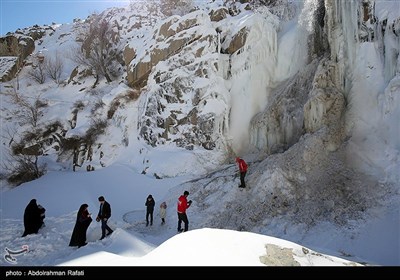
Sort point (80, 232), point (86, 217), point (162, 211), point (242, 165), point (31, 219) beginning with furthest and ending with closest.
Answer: point (242, 165) < point (162, 211) < point (31, 219) < point (86, 217) < point (80, 232)

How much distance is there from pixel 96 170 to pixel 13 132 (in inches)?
344

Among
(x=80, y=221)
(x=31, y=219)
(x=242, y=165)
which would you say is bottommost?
(x=31, y=219)

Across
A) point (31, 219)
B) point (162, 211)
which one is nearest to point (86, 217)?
point (31, 219)

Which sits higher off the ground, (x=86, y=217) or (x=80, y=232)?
(x=86, y=217)

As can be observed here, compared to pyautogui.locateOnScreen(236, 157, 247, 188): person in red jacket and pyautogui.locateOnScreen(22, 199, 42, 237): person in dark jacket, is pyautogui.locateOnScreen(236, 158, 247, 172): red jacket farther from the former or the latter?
pyautogui.locateOnScreen(22, 199, 42, 237): person in dark jacket

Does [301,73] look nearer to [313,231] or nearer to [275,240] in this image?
[313,231]

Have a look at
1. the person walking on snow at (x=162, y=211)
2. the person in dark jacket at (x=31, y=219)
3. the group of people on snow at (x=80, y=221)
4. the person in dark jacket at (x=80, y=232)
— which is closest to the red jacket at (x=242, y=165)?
the person walking on snow at (x=162, y=211)

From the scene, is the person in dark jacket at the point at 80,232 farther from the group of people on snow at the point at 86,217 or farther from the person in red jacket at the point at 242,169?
the person in red jacket at the point at 242,169

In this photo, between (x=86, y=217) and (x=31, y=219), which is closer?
(x=86, y=217)

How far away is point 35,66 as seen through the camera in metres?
30.8

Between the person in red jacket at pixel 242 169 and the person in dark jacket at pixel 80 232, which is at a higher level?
the person in red jacket at pixel 242 169

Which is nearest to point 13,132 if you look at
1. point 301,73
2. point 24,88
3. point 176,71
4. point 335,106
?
point 24,88

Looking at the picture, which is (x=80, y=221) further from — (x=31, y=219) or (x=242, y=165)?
(x=242, y=165)

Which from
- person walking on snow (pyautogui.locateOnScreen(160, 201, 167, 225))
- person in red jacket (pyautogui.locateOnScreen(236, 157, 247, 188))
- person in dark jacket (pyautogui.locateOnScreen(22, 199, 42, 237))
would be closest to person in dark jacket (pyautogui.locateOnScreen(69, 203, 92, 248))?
person in dark jacket (pyautogui.locateOnScreen(22, 199, 42, 237))
